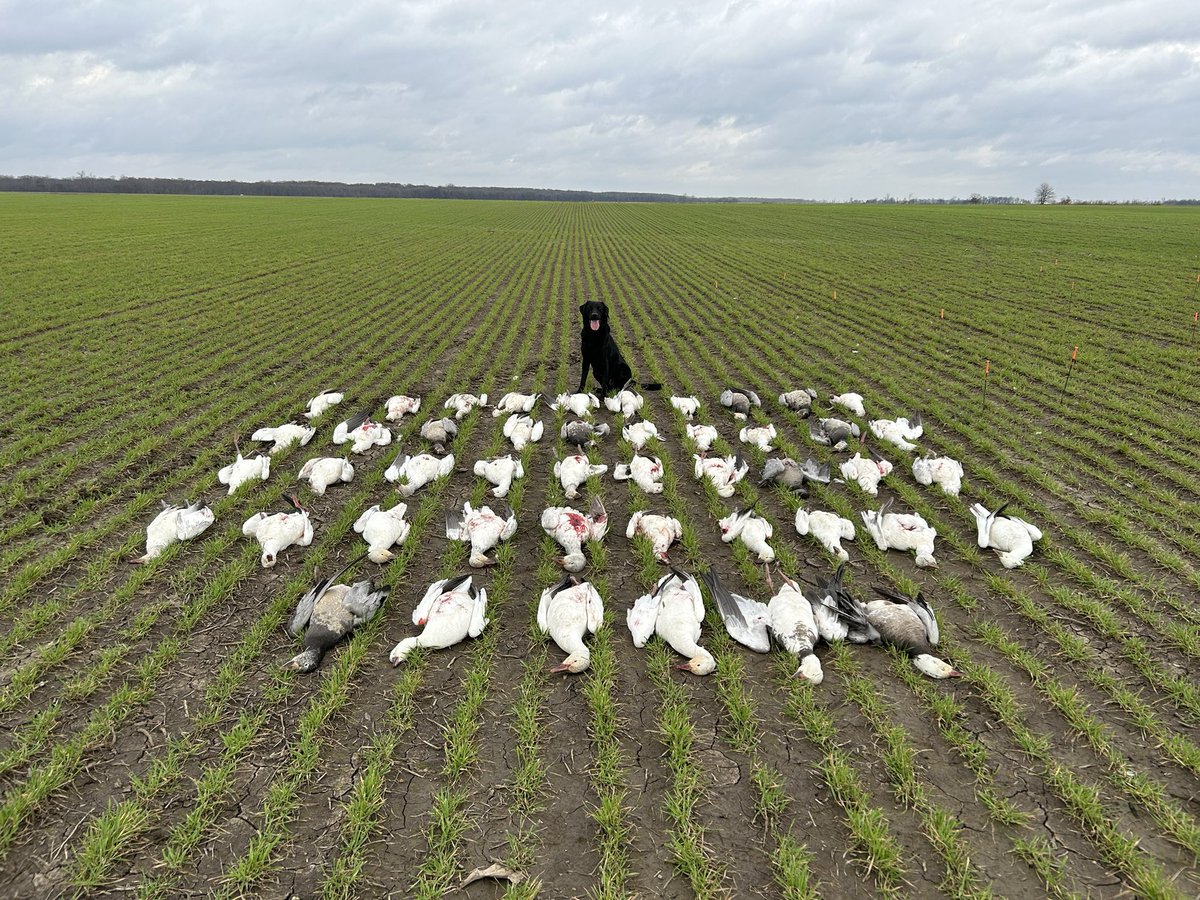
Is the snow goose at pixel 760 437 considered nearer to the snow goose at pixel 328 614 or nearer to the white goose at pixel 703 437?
the white goose at pixel 703 437

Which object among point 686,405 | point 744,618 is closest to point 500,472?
point 744,618

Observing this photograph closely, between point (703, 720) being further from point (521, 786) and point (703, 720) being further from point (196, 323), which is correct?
Result: point (196, 323)

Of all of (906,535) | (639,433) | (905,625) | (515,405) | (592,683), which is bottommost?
(592,683)

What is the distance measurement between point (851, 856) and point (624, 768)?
1.25 m

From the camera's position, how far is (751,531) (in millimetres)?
5383

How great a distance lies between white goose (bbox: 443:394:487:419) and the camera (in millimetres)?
8766

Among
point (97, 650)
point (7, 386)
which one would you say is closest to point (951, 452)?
point (97, 650)

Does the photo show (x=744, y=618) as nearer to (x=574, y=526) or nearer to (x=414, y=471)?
(x=574, y=526)

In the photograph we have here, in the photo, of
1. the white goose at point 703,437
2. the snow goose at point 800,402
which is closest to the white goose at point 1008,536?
the white goose at point 703,437

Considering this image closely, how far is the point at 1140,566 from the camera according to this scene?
16.4 ft

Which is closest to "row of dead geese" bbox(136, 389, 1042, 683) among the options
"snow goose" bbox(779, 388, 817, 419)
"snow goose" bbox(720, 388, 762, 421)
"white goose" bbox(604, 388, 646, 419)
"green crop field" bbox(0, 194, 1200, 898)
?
"green crop field" bbox(0, 194, 1200, 898)

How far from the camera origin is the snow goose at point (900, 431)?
7549mm

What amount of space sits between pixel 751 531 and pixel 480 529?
2.62 meters

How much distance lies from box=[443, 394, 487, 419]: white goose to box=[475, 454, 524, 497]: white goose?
2030 mm
